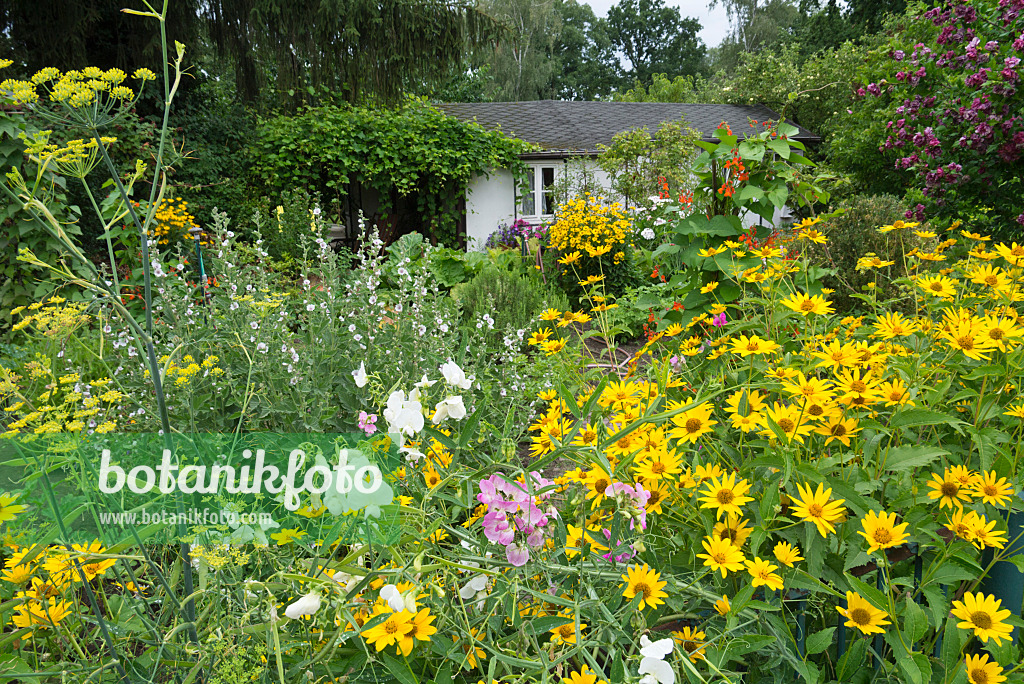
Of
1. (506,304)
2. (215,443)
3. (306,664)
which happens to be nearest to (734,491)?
(306,664)

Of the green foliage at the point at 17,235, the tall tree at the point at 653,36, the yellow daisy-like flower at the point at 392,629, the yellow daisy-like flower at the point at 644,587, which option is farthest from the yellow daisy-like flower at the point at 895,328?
the tall tree at the point at 653,36

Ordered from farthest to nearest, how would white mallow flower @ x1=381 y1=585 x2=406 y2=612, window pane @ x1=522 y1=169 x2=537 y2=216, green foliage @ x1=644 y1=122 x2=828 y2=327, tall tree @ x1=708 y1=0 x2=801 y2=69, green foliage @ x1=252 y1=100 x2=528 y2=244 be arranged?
tall tree @ x1=708 y1=0 x2=801 y2=69, window pane @ x1=522 y1=169 x2=537 y2=216, green foliage @ x1=252 y1=100 x2=528 y2=244, green foliage @ x1=644 y1=122 x2=828 y2=327, white mallow flower @ x1=381 y1=585 x2=406 y2=612

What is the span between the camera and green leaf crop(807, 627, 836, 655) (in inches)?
35.9

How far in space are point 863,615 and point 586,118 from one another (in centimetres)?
1746

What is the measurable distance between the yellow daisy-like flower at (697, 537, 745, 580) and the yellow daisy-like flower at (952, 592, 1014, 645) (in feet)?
0.96

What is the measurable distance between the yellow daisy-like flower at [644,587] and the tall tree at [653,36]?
41041 mm

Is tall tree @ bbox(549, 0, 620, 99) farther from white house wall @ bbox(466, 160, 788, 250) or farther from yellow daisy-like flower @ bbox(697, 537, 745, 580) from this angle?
yellow daisy-like flower @ bbox(697, 537, 745, 580)

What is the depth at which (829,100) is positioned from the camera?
1725 centimetres

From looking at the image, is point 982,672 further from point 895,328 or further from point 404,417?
point 404,417

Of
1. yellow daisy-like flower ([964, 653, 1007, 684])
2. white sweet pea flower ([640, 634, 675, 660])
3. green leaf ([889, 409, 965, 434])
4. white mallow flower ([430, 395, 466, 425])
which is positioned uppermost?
white mallow flower ([430, 395, 466, 425])

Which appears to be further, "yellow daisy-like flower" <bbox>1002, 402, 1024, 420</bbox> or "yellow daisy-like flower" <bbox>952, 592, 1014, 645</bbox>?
"yellow daisy-like flower" <bbox>1002, 402, 1024, 420</bbox>

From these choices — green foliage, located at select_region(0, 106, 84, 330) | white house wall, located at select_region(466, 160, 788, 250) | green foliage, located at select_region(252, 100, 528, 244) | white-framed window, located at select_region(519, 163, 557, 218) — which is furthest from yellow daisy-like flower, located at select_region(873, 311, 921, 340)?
white-framed window, located at select_region(519, 163, 557, 218)

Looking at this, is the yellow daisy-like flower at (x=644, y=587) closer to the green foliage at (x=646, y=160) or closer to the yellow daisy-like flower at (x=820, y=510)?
the yellow daisy-like flower at (x=820, y=510)

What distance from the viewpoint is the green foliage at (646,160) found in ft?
37.4
